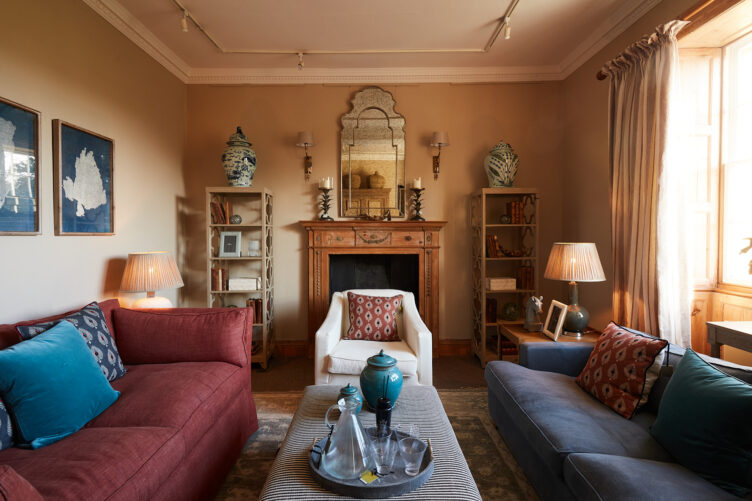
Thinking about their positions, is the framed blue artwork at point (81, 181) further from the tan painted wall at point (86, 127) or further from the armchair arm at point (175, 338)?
the armchair arm at point (175, 338)

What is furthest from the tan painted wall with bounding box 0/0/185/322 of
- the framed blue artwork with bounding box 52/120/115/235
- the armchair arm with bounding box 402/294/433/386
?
the armchair arm with bounding box 402/294/433/386

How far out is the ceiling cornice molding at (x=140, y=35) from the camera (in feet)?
9.07

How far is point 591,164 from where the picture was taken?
353 centimetres

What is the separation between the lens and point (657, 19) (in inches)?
104

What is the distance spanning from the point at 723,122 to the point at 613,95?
0.71 metres

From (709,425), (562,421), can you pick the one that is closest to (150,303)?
(562,421)

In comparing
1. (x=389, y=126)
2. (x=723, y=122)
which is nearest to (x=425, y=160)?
(x=389, y=126)

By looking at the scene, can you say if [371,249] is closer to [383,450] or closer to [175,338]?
[175,338]

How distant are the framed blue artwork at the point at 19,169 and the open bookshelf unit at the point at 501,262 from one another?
3315 millimetres

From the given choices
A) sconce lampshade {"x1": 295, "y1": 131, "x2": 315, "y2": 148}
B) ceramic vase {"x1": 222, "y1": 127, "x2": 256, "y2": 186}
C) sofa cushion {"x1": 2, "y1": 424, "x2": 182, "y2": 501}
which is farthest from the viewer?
sconce lampshade {"x1": 295, "y1": 131, "x2": 315, "y2": 148}

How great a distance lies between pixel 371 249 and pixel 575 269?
191 centimetres

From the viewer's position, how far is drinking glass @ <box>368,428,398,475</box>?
137 cm

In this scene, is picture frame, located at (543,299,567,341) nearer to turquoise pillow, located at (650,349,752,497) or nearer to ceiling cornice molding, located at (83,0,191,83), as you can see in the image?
turquoise pillow, located at (650,349,752,497)

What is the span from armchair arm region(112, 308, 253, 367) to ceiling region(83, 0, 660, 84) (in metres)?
2.24
